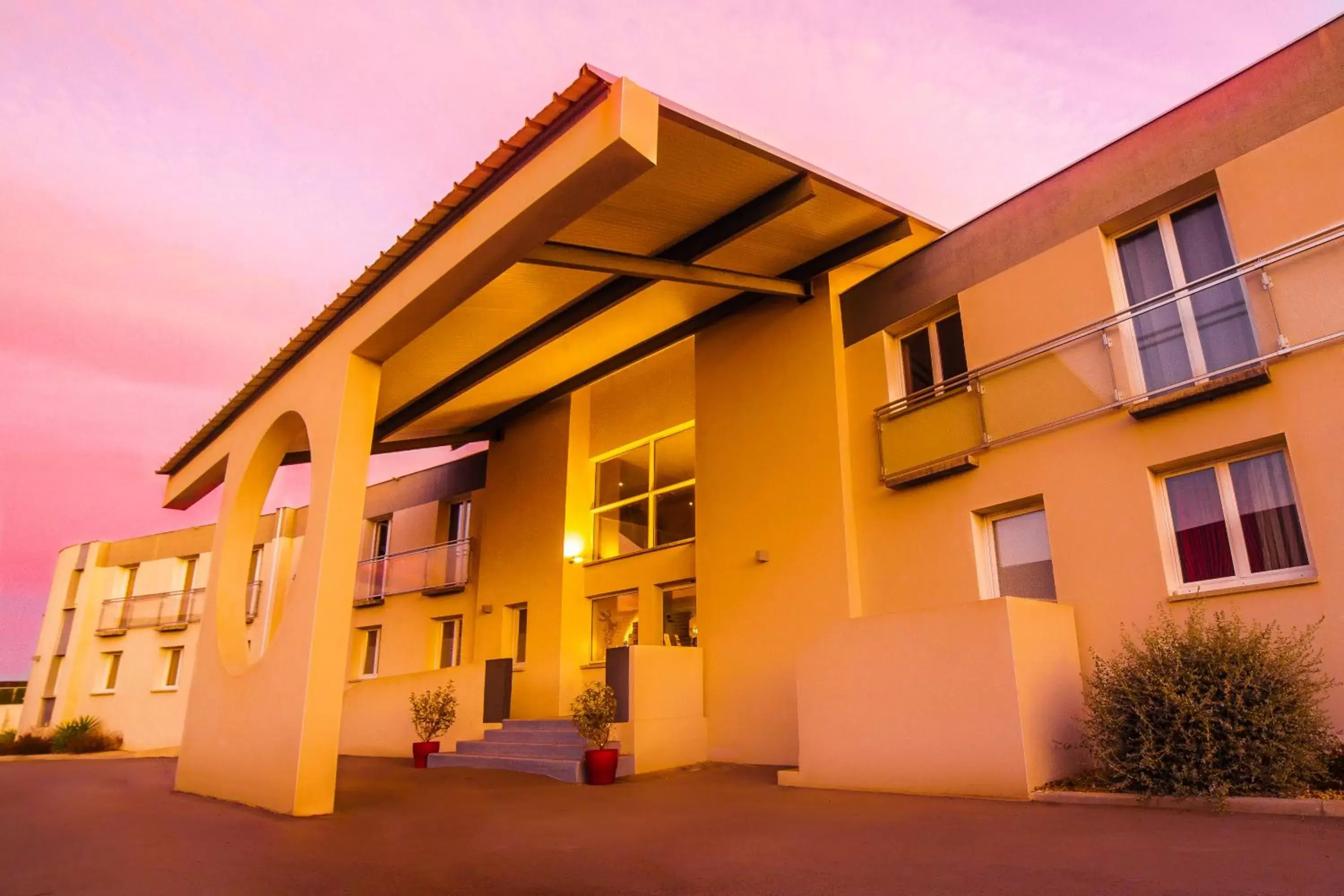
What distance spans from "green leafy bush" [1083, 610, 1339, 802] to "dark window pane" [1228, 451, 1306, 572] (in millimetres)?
758

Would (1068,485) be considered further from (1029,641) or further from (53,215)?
(53,215)

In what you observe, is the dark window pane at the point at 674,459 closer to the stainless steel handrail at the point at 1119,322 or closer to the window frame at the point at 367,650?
the stainless steel handrail at the point at 1119,322

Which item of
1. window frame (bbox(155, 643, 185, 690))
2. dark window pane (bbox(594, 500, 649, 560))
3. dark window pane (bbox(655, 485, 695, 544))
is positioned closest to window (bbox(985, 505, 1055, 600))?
dark window pane (bbox(655, 485, 695, 544))

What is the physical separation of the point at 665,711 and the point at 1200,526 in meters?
6.30

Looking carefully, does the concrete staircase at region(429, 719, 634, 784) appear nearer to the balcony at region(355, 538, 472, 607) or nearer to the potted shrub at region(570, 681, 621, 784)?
the potted shrub at region(570, 681, 621, 784)

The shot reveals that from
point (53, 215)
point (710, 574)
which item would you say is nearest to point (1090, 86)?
point (710, 574)

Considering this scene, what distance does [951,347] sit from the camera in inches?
363

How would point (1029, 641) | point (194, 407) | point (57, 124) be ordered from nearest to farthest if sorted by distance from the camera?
point (1029, 641), point (57, 124), point (194, 407)

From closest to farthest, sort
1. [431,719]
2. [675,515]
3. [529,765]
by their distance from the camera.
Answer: [529,765], [431,719], [675,515]

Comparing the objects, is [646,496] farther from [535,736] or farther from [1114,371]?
[1114,371]

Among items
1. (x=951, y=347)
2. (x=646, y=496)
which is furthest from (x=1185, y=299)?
(x=646, y=496)

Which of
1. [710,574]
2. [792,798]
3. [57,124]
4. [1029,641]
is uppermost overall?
[57,124]

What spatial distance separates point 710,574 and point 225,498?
6.38 meters

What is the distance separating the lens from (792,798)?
21.8 feet
